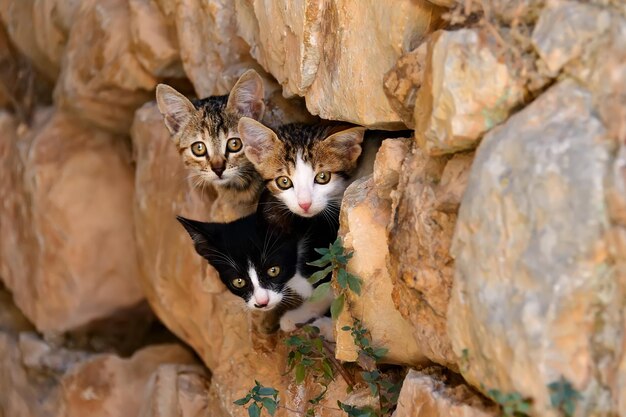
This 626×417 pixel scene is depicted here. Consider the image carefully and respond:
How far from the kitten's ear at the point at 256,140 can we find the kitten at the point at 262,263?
10.8 inches

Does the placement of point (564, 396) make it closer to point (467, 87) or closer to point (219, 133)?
point (467, 87)

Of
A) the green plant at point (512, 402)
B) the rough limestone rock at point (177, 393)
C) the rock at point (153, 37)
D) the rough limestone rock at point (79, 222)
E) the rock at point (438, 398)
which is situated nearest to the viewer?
the green plant at point (512, 402)

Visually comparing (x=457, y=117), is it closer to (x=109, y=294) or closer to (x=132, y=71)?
(x=132, y=71)

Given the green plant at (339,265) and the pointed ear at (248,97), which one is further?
the pointed ear at (248,97)

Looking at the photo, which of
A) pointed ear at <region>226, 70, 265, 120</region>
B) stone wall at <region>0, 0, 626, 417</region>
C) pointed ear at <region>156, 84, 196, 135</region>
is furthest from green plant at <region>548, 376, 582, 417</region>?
pointed ear at <region>156, 84, 196, 135</region>

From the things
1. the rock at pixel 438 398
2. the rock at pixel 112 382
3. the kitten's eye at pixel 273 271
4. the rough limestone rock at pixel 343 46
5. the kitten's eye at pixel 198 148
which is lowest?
the rock at pixel 112 382

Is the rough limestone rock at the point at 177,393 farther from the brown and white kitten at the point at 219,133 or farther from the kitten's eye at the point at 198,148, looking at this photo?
the kitten's eye at the point at 198,148

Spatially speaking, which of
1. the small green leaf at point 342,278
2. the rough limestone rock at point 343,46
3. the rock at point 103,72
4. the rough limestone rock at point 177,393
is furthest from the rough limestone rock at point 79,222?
the small green leaf at point 342,278

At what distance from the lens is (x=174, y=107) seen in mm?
3703

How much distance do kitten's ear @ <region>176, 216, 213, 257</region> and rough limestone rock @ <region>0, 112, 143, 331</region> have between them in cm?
186

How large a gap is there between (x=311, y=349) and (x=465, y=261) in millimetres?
1250

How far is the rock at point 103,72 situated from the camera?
459cm

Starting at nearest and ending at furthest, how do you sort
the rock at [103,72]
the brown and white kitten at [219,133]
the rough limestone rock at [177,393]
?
the brown and white kitten at [219,133] → the rough limestone rock at [177,393] → the rock at [103,72]

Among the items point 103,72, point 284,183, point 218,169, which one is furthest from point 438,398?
point 103,72
